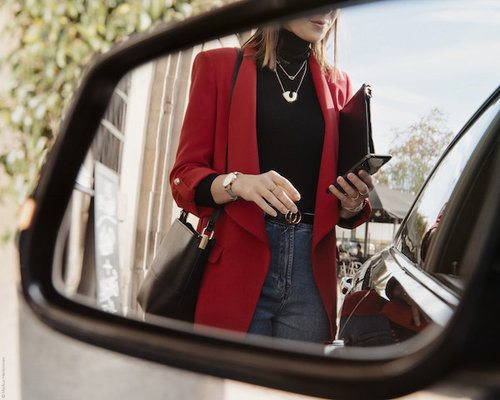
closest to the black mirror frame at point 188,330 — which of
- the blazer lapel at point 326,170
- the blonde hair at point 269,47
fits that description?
the blonde hair at point 269,47

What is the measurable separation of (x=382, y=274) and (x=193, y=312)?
337 millimetres

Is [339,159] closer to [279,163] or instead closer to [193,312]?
[279,163]

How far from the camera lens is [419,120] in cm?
62

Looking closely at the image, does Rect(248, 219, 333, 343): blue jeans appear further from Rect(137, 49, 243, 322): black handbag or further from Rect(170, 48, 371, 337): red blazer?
Rect(137, 49, 243, 322): black handbag

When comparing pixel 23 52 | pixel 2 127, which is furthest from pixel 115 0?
pixel 2 127

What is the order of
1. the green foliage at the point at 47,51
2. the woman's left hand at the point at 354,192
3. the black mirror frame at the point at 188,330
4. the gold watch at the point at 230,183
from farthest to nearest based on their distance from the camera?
1. the green foliage at the point at 47,51
2. the gold watch at the point at 230,183
3. the woman's left hand at the point at 354,192
4. the black mirror frame at the point at 188,330

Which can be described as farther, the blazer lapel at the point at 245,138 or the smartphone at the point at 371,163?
A: the blazer lapel at the point at 245,138

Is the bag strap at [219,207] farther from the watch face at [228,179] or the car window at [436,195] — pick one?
the car window at [436,195]

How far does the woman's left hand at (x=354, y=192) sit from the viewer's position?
0.66 metres

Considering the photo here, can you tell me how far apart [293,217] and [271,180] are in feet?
0.23

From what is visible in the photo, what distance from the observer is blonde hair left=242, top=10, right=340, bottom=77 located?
0.77m

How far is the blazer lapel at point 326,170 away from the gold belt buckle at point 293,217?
32 mm

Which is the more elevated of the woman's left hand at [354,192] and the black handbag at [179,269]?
the woman's left hand at [354,192]

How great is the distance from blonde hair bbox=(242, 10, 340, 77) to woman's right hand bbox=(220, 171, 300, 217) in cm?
19
